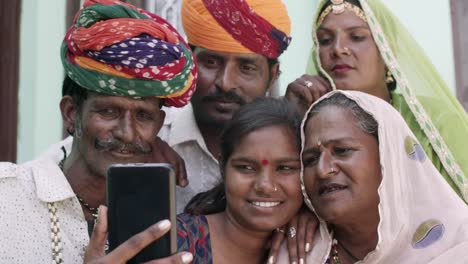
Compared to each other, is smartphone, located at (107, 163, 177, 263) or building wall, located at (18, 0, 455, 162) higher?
smartphone, located at (107, 163, 177, 263)

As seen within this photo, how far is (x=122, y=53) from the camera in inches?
Result: 114

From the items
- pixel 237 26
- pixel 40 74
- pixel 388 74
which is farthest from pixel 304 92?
pixel 40 74

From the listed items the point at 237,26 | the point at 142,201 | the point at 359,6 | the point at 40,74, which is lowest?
the point at 40,74

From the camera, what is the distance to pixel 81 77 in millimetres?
2953

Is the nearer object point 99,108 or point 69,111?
point 99,108

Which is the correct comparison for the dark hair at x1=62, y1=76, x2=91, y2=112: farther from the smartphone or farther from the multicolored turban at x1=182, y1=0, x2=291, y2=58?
the smartphone

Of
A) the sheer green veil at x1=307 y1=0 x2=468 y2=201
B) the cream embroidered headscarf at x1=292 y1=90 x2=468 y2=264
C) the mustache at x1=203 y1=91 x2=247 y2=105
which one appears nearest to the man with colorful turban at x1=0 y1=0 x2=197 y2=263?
the mustache at x1=203 y1=91 x2=247 y2=105

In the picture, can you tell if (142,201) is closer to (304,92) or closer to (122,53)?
(122,53)

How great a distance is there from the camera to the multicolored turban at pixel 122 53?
291 centimetres

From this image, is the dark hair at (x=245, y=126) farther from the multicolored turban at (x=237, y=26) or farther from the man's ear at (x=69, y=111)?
the man's ear at (x=69, y=111)

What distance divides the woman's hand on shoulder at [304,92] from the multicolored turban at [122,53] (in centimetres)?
63

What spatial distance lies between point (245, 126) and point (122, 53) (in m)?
0.57

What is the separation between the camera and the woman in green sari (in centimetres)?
360

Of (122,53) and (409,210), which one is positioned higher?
(122,53)
